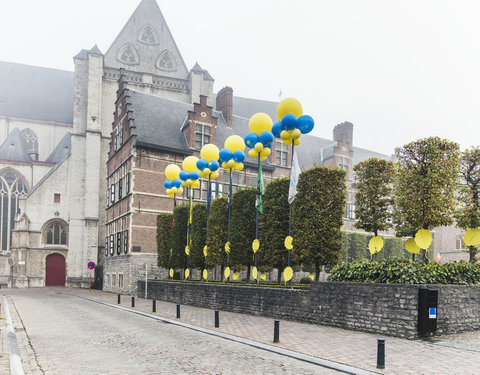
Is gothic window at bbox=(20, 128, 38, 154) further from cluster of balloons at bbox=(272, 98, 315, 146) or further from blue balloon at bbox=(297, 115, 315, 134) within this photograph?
blue balloon at bbox=(297, 115, 315, 134)

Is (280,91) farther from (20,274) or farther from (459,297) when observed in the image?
(459,297)

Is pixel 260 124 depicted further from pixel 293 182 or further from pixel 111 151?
pixel 111 151

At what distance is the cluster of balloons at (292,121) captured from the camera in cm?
1503

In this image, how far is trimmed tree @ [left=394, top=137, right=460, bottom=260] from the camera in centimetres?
1861

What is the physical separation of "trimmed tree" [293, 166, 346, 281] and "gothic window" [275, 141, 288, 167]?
841 inches

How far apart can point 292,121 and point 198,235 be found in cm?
1134

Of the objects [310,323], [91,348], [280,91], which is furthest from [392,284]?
[280,91]

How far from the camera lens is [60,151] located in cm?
5106

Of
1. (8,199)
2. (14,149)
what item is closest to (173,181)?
(8,199)

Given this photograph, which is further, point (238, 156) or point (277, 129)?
point (238, 156)

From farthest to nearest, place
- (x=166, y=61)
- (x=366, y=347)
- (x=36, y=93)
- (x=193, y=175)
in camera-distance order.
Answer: (x=36, y=93) → (x=166, y=61) → (x=193, y=175) → (x=366, y=347)

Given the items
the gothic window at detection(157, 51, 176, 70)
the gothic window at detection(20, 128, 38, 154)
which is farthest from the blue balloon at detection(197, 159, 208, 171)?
the gothic window at detection(20, 128, 38, 154)

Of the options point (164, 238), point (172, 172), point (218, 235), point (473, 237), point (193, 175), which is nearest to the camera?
point (473, 237)

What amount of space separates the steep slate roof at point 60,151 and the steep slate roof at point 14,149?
2.40 metres
